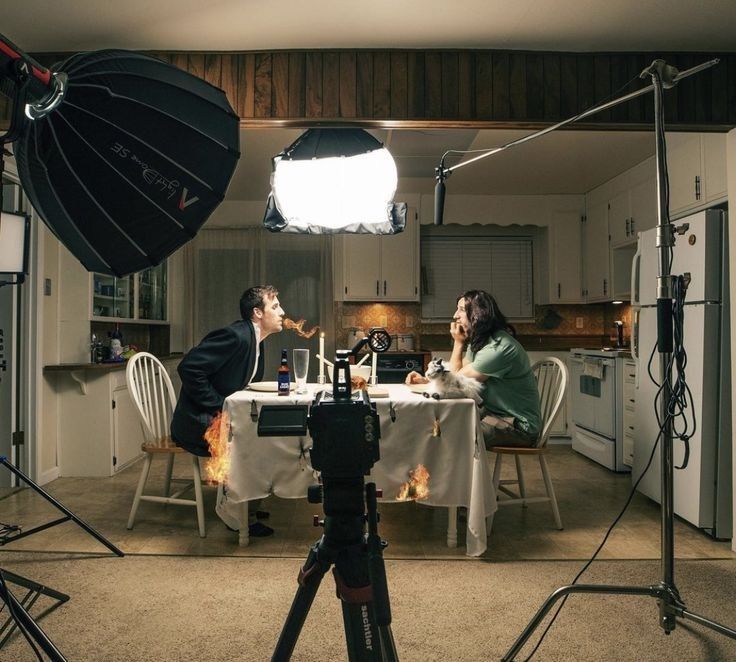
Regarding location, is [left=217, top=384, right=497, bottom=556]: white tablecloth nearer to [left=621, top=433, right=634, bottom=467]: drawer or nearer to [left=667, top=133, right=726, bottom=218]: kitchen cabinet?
[left=621, top=433, right=634, bottom=467]: drawer

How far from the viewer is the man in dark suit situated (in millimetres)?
2732

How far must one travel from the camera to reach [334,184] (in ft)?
7.49

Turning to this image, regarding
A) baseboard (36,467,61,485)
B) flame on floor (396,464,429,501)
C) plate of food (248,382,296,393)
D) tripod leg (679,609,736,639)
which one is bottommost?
baseboard (36,467,61,485)

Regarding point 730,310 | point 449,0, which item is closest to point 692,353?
point 730,310

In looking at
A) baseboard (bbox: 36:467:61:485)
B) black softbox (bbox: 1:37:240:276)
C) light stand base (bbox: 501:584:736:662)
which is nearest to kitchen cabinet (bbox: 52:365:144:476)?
baseboard (bbox: 36:467:61:485)

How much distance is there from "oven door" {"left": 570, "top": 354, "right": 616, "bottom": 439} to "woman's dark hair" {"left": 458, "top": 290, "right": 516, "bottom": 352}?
5.15 ft

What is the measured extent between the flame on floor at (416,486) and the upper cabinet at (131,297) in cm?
241

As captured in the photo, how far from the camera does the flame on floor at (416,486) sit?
2.51 m

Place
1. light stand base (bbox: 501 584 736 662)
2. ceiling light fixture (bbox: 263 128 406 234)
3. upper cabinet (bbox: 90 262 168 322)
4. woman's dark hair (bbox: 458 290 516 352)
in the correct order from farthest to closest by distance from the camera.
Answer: upper cabinet (bbox: 90 262 168 322)
woman's dark hair (bbox: 458 290 516 352)
ceiling light fixture (bbox: 263 128 406 234)
light stand base (bbox: 501 584 736 662)

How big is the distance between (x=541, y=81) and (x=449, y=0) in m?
0.60

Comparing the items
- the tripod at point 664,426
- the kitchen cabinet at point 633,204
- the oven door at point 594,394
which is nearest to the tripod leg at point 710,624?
the tripod at point 664,426

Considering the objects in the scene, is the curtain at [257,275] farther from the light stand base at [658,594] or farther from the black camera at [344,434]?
the black camera at [344,434]

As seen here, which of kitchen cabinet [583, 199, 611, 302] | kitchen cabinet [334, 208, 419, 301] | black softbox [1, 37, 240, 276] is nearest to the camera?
black softbox [1, 37, 240, 276]

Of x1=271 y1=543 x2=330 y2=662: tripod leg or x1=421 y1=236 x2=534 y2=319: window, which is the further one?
x1=421 y1=236 x2=534 y2=319: window
